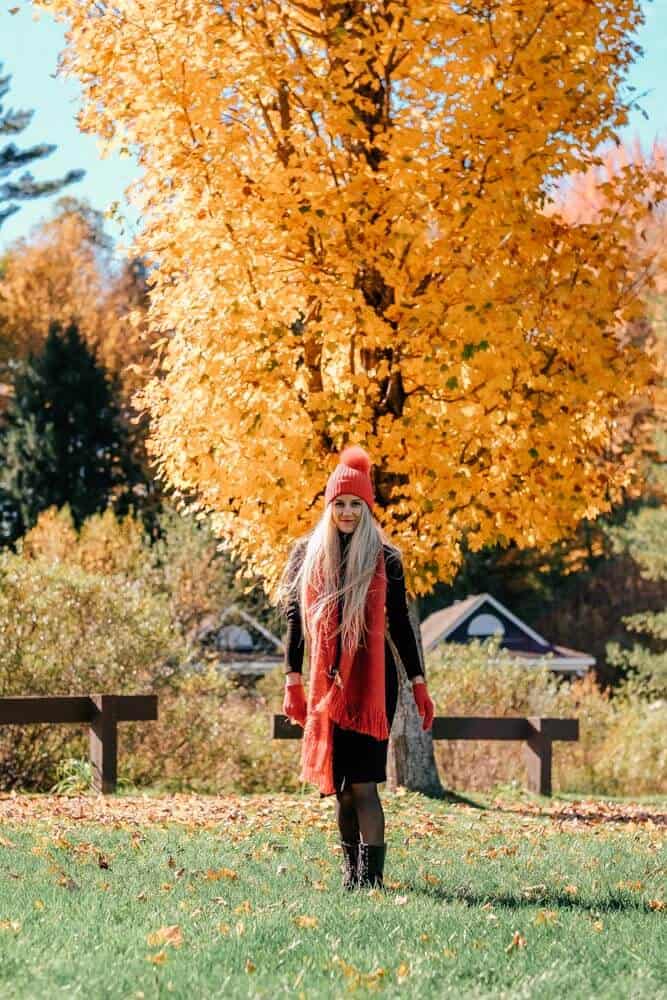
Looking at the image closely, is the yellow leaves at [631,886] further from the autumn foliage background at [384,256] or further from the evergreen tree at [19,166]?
the evergreen tree at [19,166]

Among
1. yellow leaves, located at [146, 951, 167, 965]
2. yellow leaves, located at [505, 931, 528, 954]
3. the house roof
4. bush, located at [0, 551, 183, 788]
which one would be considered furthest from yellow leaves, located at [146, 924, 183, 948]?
the house roof

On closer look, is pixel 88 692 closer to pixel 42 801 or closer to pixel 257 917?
pixel 42 801

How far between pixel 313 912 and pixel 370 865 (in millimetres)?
692

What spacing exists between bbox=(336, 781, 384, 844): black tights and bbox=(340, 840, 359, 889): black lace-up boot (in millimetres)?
27

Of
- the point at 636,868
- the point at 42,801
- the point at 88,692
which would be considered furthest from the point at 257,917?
the point at 88,692

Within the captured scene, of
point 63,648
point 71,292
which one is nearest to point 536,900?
point 63,648

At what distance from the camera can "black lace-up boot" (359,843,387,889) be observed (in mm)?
5781

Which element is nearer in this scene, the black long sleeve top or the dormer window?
the black long sleeve top

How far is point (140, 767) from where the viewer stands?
47.4 ft

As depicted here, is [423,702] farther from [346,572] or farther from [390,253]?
[390,253]

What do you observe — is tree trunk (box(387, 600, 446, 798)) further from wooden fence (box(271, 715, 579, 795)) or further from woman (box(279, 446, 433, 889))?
woman (box(279, 446, 433, 889))

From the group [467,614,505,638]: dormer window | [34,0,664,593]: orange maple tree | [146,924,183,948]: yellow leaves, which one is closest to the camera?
[146,924,183,948]: yellow leaves

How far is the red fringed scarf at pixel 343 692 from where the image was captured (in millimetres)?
5746

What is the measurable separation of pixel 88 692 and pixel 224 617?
996 centimetres
